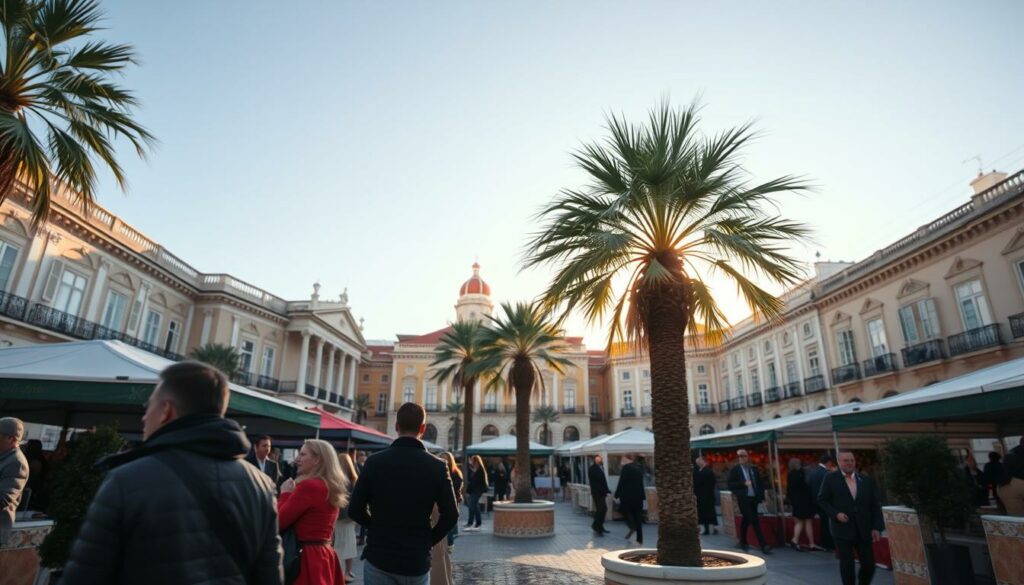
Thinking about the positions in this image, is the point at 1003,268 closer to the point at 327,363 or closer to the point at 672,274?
the point at 672,274

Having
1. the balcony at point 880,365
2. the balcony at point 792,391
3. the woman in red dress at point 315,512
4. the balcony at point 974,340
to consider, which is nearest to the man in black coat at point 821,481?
the woman in red dress at point 315,512

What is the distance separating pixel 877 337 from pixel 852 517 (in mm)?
24806

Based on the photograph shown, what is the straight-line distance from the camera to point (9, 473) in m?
Result: 4.57

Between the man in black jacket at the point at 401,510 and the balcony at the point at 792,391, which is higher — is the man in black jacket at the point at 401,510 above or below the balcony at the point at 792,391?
below

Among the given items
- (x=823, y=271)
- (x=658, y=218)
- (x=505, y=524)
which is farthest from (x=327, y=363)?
(x=658, y=218)

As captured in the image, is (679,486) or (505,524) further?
(505,524)

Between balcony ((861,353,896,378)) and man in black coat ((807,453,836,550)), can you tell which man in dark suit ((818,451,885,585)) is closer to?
man in black coat ((807,453,836,550))

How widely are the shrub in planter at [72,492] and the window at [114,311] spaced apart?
79.2 feet

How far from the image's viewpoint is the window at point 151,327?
27.5m

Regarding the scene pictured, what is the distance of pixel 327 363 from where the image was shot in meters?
43.7

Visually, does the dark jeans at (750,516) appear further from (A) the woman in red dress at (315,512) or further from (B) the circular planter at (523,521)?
(A) the woman in red dress at (315,512)

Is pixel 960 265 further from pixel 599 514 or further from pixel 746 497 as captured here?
pixel 599 514

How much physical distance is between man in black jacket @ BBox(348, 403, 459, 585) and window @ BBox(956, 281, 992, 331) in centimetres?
2517

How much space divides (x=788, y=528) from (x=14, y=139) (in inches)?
596
